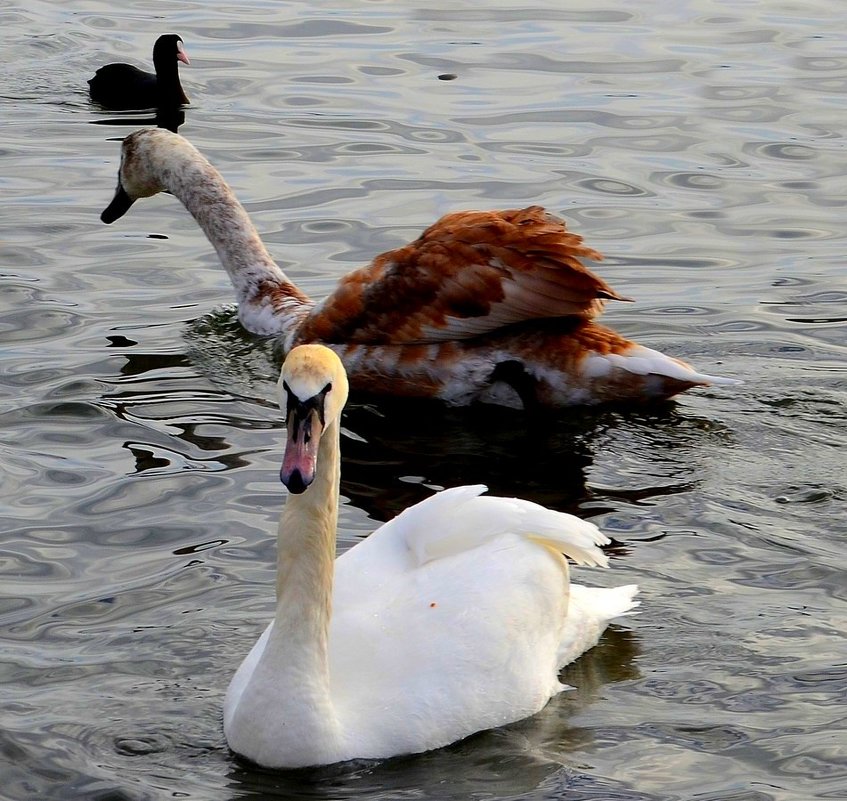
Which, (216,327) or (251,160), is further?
(251,160)

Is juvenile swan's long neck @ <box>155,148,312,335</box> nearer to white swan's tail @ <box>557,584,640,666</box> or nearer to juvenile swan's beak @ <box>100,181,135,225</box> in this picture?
juvenile swan's beak @ <box>100,181,135,225</box>

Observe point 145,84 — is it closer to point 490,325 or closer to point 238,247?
point 238,247

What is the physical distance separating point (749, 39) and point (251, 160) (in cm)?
495

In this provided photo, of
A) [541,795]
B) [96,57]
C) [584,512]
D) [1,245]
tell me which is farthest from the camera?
[96,57]

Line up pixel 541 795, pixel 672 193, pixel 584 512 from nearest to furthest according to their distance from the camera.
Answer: pixel 541 795
pixel 584 512
pixel 672 193

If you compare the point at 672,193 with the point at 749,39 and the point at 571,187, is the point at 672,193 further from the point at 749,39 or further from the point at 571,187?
the point at 749,39

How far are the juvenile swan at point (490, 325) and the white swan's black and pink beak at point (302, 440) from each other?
3.37 metres

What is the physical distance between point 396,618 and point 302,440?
2.82ft

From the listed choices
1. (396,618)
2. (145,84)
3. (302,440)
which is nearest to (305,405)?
(302,440)

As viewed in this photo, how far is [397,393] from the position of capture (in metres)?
9.07

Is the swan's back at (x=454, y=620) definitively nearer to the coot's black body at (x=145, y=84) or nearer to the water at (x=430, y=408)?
the water at (x=430, y=408)

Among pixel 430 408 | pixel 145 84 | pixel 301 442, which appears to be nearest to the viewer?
pixel 301 442

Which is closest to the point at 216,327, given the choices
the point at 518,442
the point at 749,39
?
the point at 518,442

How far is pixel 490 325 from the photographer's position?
28.7 feet
